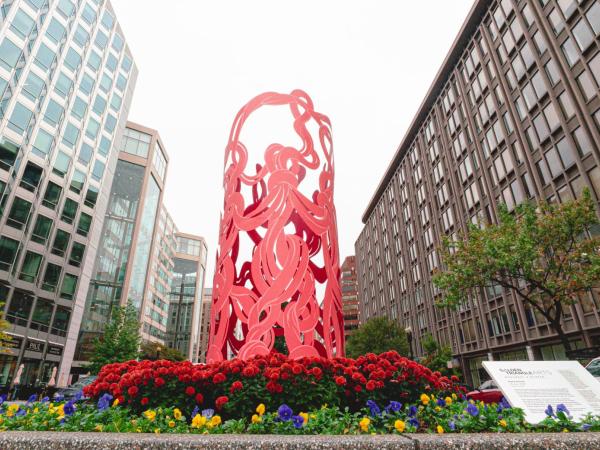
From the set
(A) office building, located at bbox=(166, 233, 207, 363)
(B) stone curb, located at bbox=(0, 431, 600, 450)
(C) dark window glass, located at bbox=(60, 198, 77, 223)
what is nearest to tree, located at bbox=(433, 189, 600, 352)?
(B) stone curb, located at bbox=(0, 431, 600, 450)

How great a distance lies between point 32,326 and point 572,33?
1723 inches

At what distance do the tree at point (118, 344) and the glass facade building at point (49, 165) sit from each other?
10.2 ft

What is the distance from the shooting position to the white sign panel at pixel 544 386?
12.8 feet

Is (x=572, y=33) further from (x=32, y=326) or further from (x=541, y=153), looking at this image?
(x=32, y=326)

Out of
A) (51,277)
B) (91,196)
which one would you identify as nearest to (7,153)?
(91,196)

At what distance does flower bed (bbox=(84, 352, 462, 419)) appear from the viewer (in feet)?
17.9

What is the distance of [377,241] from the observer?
6738cm

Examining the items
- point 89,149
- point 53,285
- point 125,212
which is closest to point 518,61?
point 89,149

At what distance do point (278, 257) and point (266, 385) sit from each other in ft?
13.9

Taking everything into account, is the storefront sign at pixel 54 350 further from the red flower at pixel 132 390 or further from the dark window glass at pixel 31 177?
the red flower at pixel 132 390

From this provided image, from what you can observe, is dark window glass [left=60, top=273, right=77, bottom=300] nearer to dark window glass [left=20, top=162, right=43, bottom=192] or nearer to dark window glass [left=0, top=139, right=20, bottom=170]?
dark window glass [left=20, top=162, right=43, bottom=192]

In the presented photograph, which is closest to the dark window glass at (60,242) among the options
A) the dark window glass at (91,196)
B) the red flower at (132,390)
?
the dark window glass at (91,196)

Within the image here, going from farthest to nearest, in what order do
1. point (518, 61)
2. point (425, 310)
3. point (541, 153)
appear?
point (425, 310) < point (518, 61) < point (541, 153)

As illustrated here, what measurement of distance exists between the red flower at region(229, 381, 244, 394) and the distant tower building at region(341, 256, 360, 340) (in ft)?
305
